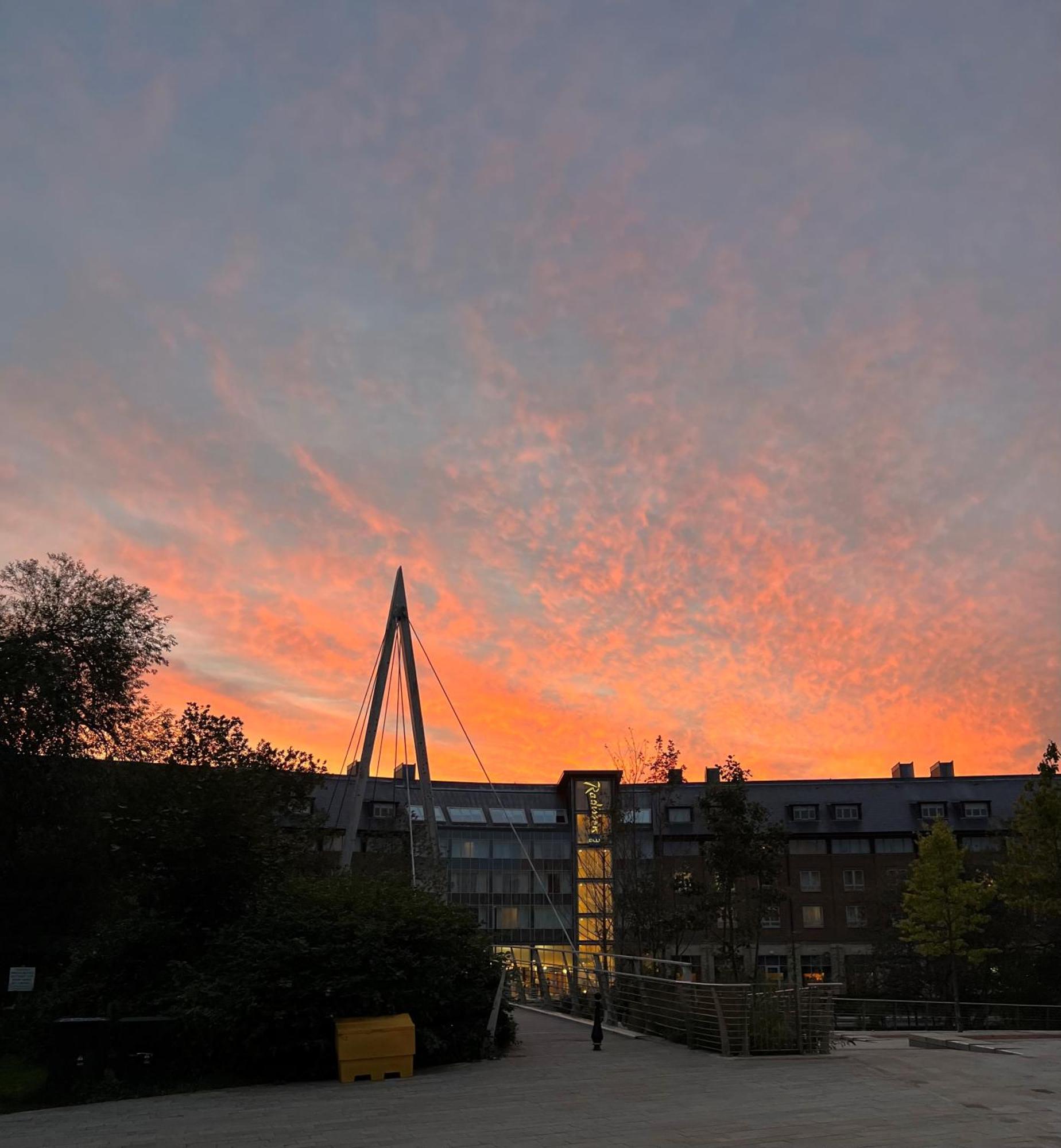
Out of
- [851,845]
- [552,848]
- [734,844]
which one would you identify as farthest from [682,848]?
[734,844]

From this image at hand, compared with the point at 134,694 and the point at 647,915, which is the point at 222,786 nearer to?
the point at 134,694

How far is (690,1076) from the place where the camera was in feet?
48.1

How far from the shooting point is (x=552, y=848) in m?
76.5

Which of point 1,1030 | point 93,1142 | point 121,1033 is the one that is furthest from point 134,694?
point 93,1142

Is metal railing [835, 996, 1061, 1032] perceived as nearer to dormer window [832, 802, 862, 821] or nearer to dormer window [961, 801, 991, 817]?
dormer window [832, 802, 862, 821]

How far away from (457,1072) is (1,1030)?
40.7 ft

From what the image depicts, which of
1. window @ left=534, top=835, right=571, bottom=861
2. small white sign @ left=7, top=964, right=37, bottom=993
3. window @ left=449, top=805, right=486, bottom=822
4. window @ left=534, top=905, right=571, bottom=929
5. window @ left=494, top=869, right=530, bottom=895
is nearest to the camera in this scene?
small white sign @ left=7, top=964, right=37, bottom=993

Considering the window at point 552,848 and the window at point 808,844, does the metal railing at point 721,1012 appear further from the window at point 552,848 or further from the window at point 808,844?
the window at point 552,848

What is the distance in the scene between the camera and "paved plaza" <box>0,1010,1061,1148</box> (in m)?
10.9

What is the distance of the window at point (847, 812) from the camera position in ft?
236

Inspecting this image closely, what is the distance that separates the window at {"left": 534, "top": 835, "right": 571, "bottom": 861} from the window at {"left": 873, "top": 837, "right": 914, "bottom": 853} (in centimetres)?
2121

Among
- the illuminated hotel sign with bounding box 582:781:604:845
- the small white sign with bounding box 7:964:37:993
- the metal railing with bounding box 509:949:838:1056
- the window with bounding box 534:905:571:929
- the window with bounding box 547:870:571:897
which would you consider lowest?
the window with bounding box 534:905:571:929

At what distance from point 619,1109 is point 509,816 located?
65.1m

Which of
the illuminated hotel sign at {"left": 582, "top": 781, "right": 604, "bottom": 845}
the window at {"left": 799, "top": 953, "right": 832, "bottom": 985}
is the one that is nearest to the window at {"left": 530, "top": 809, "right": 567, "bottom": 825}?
the illuminated hotel sign at {"left": 582, "top": 781, "right": 604, "bottom": 845}
